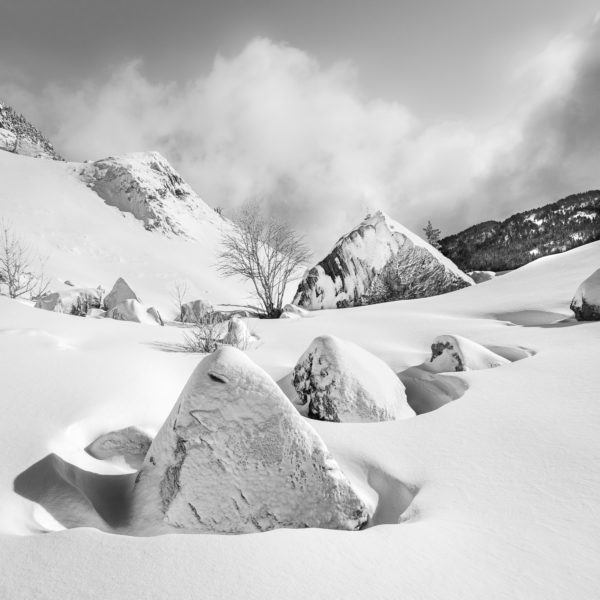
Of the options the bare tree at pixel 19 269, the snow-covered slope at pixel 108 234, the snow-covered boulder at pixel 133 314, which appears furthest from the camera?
the snow-covered slope at pixel 108 234

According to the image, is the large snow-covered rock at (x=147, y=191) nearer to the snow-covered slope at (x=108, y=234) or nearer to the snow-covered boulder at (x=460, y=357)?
the snow-covered slope at (x=108, y=234)

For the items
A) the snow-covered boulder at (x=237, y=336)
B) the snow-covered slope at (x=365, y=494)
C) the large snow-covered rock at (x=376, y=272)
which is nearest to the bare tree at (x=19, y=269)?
the large snow-covered rock at (x=376, y=272)

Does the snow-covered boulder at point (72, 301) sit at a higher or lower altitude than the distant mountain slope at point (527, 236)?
lower

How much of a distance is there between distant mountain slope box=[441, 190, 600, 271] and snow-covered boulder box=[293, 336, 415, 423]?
31.2 meters

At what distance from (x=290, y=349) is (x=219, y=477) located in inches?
115

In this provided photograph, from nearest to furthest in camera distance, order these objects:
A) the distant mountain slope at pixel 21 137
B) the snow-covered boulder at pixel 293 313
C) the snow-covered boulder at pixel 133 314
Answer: the snow-covered boulder at pixel 133 314, the snow-covered boulder at pixel 293 313, the distant mountain slope at pixel 21 137

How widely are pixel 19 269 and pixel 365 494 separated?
52.2ft

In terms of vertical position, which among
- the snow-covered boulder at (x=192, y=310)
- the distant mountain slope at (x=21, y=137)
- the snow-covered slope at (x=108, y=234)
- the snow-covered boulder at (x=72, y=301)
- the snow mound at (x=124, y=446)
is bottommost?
the snow mound at (x=124, y=446)

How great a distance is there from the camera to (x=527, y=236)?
38781 mm

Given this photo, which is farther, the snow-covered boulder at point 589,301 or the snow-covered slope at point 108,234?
the snow-covered slope at point 108,234

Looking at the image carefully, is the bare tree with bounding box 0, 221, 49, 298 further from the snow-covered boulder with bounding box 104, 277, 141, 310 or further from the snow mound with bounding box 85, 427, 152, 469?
the snow mound with bounding box 85, 427, 152, 469

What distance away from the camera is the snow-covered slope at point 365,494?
97 cm

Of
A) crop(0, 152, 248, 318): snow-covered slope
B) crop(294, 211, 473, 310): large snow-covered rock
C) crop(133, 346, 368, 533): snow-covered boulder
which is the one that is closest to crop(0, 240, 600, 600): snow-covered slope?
crop(133, 346, 368, 533): snow-covered boulder

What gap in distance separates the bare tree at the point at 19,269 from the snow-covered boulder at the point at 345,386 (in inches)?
453
